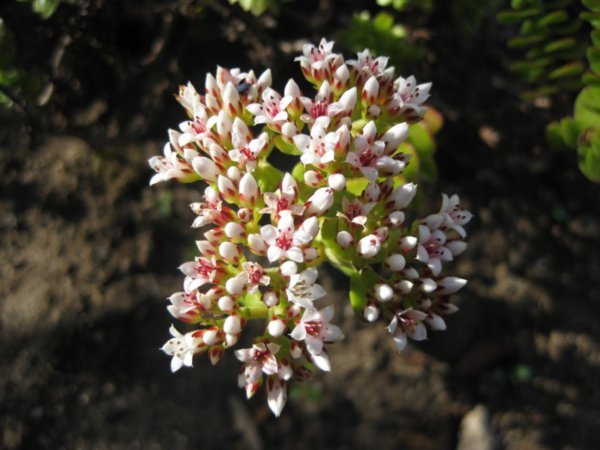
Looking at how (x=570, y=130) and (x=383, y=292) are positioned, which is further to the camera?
(x=570, y=130)

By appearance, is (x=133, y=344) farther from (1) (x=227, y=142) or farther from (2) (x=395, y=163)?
(2) (x=395, y=163)

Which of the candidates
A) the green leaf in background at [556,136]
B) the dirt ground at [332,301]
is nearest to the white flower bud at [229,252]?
the dirt ground at [332,301]

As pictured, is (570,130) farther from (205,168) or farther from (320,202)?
(205,168)

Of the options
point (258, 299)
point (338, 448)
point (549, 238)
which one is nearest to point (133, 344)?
point (338, 448)

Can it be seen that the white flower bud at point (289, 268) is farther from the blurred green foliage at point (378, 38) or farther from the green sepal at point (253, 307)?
the blurred green foliage at point (378, 38)

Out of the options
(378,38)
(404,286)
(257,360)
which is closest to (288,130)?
(404,286)

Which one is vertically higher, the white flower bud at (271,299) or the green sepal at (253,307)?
the white flower bud at (271,299)
